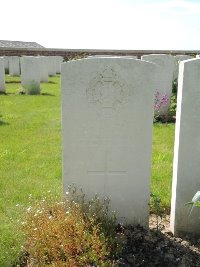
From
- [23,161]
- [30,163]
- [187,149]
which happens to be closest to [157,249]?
[187,149]

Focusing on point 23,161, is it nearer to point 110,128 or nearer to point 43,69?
point 110,128

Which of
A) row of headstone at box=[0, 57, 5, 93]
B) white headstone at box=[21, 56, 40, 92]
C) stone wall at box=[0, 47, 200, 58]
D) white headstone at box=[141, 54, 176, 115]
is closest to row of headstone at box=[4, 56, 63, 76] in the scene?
stone wall at box=[0, 47, 200, 58]

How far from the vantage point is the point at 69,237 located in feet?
9.94

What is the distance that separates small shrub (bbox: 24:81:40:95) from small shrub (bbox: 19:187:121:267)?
10627 mm

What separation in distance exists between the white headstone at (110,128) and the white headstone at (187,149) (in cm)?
26

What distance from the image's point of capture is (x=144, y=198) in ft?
12.0

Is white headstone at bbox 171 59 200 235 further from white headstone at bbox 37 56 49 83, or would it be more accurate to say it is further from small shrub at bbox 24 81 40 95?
white headstone at bbox 37 56 49 83


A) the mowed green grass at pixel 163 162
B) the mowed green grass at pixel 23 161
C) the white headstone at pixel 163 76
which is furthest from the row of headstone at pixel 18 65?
the mowed green grass at pixel 163 162

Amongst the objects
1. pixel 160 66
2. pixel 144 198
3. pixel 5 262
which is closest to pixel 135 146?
pixel 144 198

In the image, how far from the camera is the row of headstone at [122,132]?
3.37 meters

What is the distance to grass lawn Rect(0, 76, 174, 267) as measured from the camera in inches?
150

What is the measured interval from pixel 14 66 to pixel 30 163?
672 inches

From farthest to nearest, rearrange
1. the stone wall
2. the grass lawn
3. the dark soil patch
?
the stone wall
the grass lawn
the dark soil patch

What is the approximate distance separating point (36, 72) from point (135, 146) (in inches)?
441
